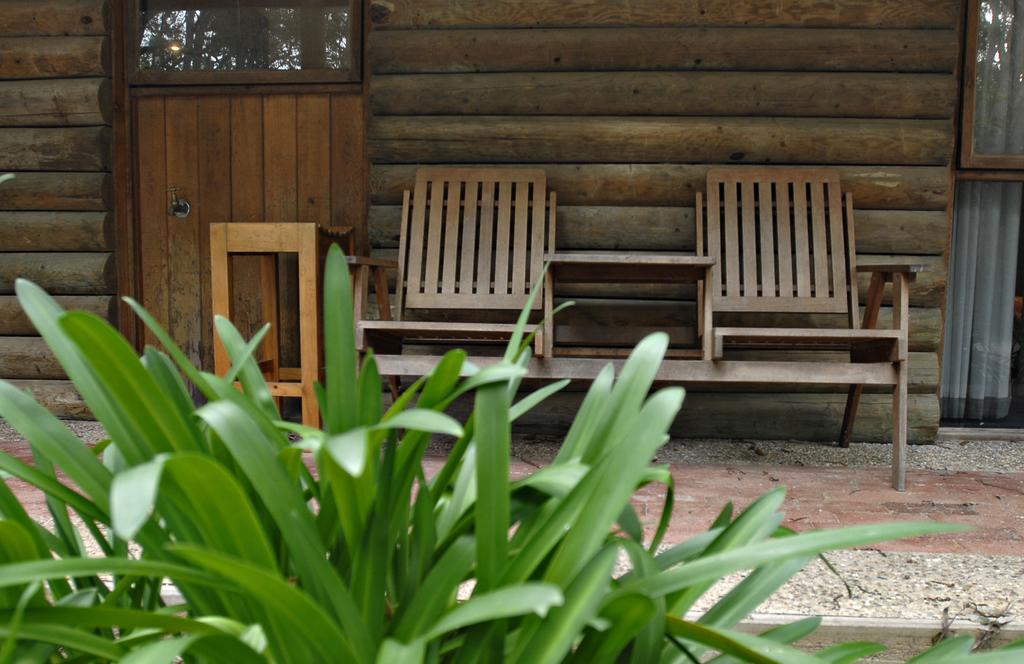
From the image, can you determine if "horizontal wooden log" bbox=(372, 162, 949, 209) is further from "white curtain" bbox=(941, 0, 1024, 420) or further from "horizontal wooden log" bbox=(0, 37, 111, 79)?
"horizontal wooden log" bbox=(0, 37, 111, 79)

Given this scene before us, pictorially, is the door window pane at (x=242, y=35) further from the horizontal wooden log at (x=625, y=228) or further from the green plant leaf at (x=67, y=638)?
the green plant leaf at (x=67, y=638)

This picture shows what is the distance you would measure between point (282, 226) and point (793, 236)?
1.95 m

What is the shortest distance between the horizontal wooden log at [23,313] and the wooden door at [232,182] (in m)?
0.20

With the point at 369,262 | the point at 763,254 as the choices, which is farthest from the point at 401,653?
the point at 763,254

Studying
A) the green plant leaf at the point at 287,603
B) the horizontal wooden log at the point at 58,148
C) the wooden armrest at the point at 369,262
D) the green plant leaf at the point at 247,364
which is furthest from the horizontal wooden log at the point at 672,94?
the green plant leaf at the point at 287,603

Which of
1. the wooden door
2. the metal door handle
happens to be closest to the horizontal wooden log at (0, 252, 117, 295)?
the wooden door

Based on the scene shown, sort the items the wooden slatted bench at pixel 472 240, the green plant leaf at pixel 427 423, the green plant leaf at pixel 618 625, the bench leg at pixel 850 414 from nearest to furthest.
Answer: the green plant leaf at pixel 427 423, the green plant leaf at pixel 618 625, the bench leg at pixel 850 414, the wooden slatted bench at pixel 472 240

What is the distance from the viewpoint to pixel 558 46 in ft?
11.4

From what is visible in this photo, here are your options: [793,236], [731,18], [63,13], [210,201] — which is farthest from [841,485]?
[63,13]

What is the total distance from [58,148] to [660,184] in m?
2.66

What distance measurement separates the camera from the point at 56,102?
3732 mm

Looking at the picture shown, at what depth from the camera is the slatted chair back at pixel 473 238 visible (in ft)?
10.7

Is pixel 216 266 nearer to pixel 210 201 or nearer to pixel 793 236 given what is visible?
pixel 210 201

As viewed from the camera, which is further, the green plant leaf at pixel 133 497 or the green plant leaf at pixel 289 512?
the green plant leaf at pixel 289 512
